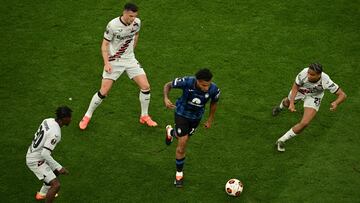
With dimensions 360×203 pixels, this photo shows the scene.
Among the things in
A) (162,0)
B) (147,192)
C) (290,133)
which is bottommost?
(147,192)

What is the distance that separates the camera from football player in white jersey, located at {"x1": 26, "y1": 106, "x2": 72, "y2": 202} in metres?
8.95

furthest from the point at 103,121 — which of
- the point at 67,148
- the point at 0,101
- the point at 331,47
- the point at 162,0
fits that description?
the point at 331,47

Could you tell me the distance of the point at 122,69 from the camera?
37.8ft

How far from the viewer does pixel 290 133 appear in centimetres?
1101

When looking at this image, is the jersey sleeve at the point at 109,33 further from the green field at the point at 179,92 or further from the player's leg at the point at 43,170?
the player's leg at the point at 43,170

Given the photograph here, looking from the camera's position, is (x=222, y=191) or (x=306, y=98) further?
(x=306, y=98)

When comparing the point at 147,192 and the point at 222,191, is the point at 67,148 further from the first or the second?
the point at 222,191

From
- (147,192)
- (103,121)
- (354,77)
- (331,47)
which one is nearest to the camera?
(147,192)

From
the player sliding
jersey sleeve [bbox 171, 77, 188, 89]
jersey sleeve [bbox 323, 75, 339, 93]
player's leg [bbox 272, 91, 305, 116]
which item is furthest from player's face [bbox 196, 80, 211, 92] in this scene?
player's leg [bbox 272, 91, 305, 116]

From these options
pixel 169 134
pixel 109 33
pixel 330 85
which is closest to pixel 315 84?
pixel 330 85

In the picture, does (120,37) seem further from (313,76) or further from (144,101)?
(313,76)

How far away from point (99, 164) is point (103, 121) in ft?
4.70

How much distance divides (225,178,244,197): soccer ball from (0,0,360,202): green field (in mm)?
156

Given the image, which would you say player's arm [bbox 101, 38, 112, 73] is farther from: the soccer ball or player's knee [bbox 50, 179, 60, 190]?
the soccer ball
